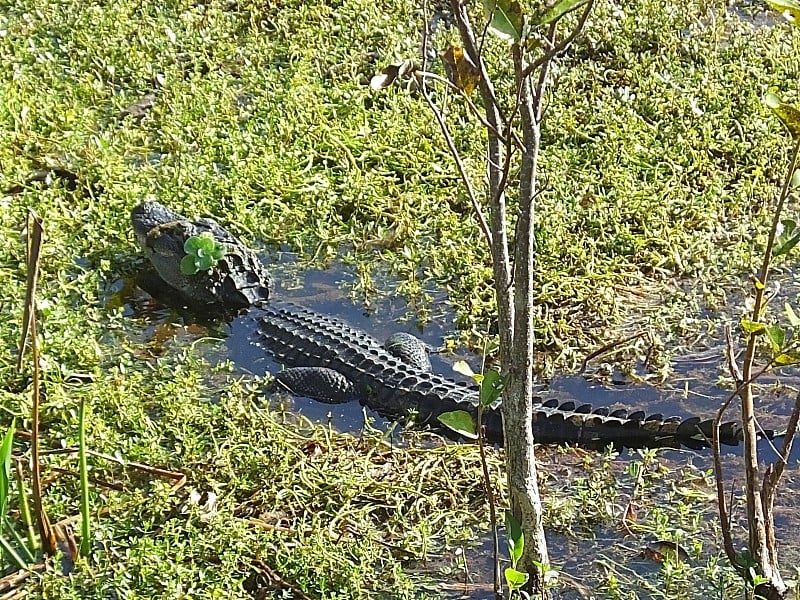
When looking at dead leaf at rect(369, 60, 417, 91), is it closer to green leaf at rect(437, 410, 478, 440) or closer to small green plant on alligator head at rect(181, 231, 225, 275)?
green leaf at rect(437, 410, 478, 440)

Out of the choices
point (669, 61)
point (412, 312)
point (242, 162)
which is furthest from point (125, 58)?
point (669, 61)

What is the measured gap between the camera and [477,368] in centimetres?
417

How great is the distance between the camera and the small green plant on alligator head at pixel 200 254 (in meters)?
4.51

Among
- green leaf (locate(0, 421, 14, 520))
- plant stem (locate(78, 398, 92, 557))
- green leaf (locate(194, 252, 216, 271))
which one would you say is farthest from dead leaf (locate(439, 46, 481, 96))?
green leaf (locate(194, 252, 216, 271))

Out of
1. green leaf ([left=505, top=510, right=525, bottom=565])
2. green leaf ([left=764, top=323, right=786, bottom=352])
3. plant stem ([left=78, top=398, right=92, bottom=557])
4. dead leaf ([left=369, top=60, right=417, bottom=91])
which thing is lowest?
plant stem ([left=78, top=398, right=92, bottom=557])

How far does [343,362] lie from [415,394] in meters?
0.39

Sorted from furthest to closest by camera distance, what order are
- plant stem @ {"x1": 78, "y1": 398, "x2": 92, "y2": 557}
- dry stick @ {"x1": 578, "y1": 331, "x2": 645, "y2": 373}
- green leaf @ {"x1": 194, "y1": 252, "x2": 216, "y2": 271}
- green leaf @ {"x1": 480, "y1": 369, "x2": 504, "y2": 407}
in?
green leaf @ {"x1": 194, "y1": 252, "x2": 216, "y2": 271} < dry stick @ {"x1": 578, "y1": 331, "x2": 645, "y2": 373} < plant stem @ {"x1": 78, "y1": 398, "x2": 92, "y2": 557} < green leaf @ {"x1": 480, "y1": 369, "x2": 504, "y2": 407}

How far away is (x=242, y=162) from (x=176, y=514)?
8.21 feet

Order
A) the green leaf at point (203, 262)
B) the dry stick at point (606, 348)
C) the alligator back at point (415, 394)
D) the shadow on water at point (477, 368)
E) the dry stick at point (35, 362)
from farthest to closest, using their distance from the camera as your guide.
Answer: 1. the green leaf at point (203, 262)
2. the dry stick at point (606, 348)
3. the alligator back at point (415, 394)
4. the shadow on water at point (477, 368)
5. the dry stick at point (35, 362)

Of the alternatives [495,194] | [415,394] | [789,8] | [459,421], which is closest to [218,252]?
[415,394]

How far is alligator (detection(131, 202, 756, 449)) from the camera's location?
366 cm

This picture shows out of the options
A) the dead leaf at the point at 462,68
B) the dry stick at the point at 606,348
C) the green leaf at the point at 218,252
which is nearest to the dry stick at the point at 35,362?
the dead leaf at the point at 462,68

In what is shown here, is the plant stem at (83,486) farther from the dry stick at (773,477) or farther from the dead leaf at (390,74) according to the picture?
the dry stick at (773,477)

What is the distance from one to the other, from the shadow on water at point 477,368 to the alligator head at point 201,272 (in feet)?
0.36
